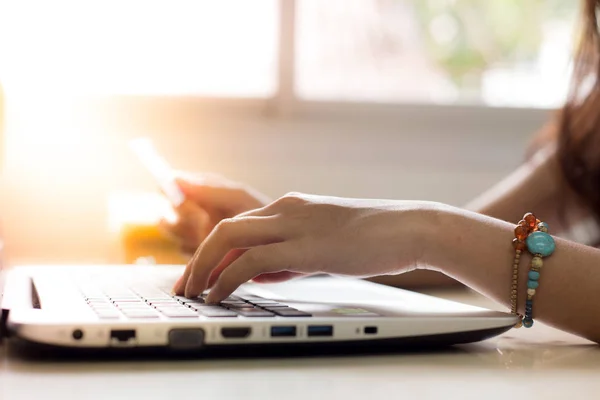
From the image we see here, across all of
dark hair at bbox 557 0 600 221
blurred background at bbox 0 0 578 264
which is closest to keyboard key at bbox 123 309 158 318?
dark hair at bbox 557 0 600 221

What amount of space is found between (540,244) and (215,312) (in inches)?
10.3

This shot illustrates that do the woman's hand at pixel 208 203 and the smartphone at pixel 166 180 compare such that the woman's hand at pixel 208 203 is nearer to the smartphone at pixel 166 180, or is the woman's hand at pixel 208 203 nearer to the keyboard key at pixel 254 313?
the smartphone at pixel 166 180

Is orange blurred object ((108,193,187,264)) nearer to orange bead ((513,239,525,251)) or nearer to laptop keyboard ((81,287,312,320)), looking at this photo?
laptop keyboard ((81,287,312,320))

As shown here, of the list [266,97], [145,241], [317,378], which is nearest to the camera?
[317,378]

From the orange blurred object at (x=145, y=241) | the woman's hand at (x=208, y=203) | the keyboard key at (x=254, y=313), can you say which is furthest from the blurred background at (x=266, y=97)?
the keyboard key at (x=254, y=313)

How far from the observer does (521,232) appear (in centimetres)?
67

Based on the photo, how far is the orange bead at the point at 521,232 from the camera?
0.67 m

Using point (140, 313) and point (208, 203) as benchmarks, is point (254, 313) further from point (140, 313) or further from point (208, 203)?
point (208, 203)

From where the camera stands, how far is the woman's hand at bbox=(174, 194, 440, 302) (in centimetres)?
64

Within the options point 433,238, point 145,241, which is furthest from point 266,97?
point 433,238

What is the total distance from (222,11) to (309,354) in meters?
1.23

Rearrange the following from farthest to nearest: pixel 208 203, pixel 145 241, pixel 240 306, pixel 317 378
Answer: pixel 145 241
pixel 208 203
pixel 240 306
pixel 317 378

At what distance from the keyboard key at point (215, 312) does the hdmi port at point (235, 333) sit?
0.02m

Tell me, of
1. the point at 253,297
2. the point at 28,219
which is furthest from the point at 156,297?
the point at 28,219
